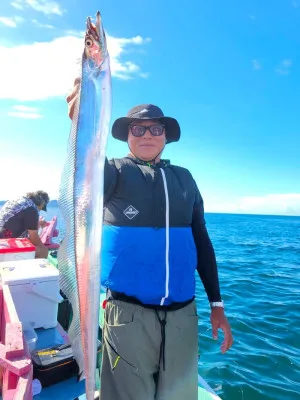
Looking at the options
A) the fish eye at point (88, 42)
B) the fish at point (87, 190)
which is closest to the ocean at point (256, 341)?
the fish at point (87, 190)

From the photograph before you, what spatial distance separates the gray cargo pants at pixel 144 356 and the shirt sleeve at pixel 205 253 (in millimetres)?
555

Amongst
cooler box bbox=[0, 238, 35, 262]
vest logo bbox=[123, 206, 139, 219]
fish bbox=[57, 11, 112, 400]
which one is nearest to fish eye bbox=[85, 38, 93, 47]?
fish bbox=[57, 11, 112, 400]

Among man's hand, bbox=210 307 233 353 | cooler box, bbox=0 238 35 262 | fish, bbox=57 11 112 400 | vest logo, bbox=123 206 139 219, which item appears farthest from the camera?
cooler box, bbox=0 238 35 262

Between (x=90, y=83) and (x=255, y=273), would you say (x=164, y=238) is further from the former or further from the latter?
(x=255, y=273)

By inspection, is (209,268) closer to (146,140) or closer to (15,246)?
(146,140)

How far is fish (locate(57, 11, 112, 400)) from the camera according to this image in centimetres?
154

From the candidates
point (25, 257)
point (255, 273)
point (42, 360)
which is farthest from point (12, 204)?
point (255, 273)

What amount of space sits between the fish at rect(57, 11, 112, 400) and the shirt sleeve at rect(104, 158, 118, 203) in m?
0.76

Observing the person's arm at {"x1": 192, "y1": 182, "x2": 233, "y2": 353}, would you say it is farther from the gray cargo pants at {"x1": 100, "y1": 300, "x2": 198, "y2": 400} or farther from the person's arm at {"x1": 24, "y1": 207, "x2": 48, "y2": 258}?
the person's arm at {"x1": 24, "y1": 207, "x2": 48, "y2": 258}

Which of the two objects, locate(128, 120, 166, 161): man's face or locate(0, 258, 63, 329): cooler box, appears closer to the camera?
locate(128, 120, 166, 161): man's face

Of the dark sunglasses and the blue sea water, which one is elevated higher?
the dark sunglasses

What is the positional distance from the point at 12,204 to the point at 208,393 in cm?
542

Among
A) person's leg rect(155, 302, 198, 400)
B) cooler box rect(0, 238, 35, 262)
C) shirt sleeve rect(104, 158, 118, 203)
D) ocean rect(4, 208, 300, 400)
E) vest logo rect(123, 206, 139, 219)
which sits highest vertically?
shirt sleeve rect(104, 158, 118, 203)

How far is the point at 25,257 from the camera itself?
5.20m
